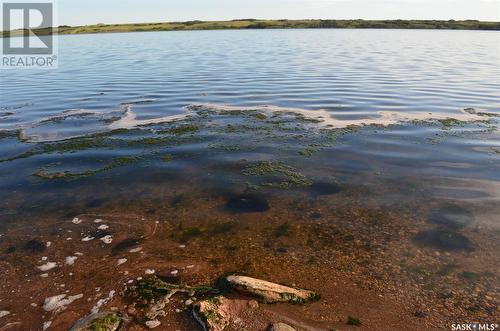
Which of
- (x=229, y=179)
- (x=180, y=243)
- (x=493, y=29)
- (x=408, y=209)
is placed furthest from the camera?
(x=493, y=29)

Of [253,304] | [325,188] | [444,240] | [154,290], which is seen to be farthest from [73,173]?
[444,240]

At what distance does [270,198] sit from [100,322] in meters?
5.85

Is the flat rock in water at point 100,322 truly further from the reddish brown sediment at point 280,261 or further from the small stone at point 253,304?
the small stone at point 253,304

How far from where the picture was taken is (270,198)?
10.8 metres

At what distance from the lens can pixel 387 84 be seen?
28.0 metres

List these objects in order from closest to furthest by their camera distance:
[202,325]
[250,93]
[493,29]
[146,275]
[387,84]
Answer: [202,325] < [146,275] < [250,93] < [387,84] < [493,29]

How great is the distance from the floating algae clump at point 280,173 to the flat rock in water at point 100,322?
20.9ft

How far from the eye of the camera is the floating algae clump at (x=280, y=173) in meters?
11.7

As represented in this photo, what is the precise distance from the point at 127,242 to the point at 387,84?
24657mm

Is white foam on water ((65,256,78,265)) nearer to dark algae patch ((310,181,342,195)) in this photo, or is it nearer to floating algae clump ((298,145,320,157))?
dark algae patch ((310,181,342,195))

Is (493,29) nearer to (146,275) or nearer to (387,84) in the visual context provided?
(387,84)

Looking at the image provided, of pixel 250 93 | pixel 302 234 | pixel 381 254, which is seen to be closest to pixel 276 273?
pixel 302 234

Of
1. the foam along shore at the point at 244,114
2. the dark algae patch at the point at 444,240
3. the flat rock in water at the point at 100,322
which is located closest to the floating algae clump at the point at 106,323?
the flat rock in water at the point at 100,322

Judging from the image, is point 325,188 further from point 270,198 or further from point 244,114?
point 244,114
